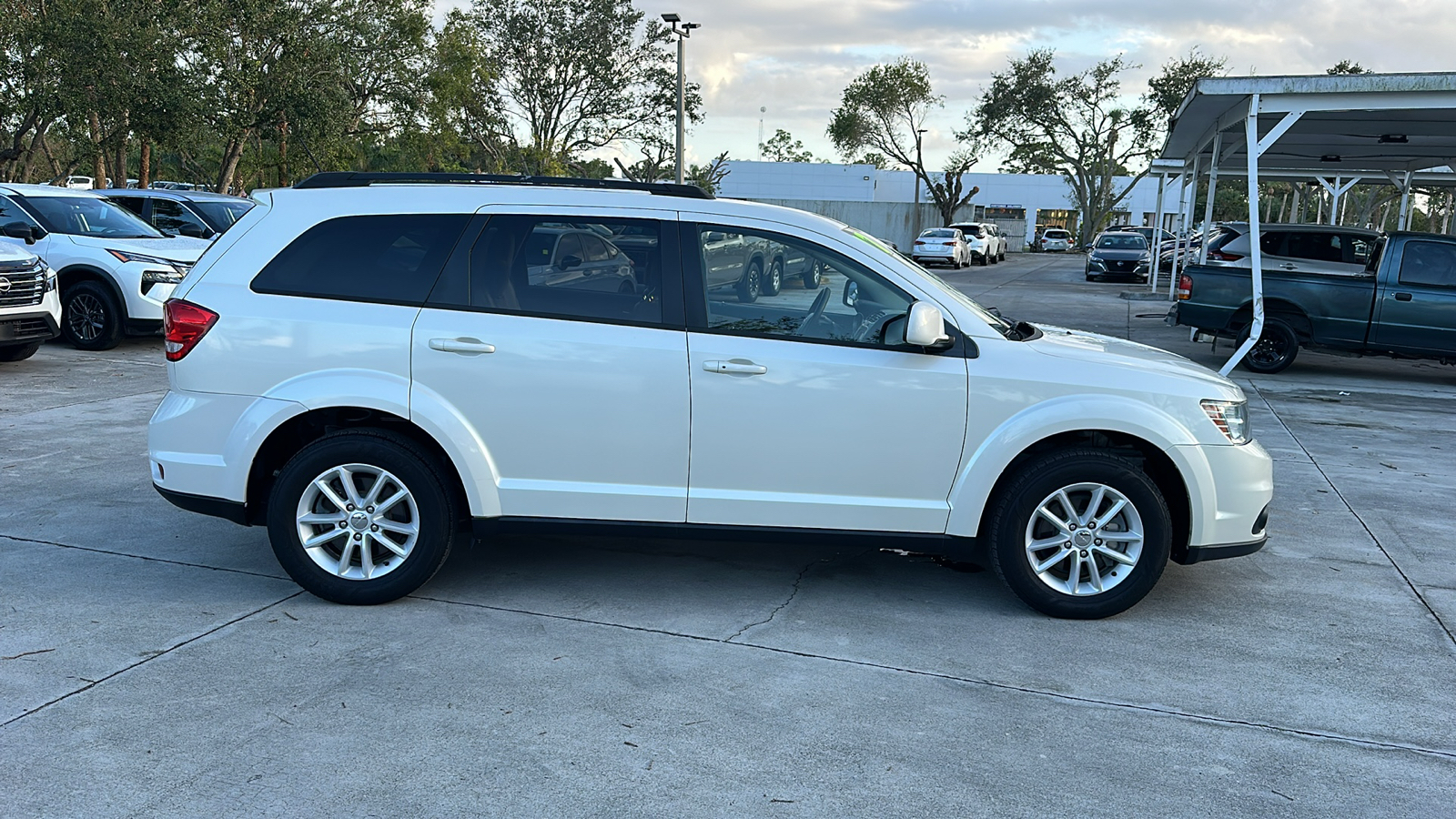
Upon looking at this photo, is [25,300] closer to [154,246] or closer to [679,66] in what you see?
[154,246]

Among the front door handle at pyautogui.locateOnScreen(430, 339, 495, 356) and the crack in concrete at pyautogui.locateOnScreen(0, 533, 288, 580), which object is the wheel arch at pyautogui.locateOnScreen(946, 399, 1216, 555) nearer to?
the front door handle at pyautogui.locateOnScreen(430, 339, 495, 356)

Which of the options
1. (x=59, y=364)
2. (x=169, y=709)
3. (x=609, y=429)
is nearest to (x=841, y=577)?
(x=609, y=429)

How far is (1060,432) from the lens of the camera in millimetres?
4711

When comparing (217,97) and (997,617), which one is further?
(217,97)

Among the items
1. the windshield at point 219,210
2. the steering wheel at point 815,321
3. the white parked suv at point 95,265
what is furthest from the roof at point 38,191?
the steering wheel at point 815,321

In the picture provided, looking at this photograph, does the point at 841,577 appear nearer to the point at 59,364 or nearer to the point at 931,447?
the point at 931,447

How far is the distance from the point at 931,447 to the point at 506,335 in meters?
1.83

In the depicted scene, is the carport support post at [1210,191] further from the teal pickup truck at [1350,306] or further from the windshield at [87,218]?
the windshield at [87,218]

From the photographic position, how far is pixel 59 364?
11.3 metres

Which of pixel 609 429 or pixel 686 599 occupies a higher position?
pixel 609 429

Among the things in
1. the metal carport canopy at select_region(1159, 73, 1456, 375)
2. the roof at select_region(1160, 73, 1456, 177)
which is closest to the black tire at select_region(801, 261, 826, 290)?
the metal carport canopy at select_region(1159, 73, 1456, 375)

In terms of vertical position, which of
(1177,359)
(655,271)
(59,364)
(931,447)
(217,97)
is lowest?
(59,364)

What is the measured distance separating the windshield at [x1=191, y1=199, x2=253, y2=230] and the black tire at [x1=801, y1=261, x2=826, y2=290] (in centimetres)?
1284

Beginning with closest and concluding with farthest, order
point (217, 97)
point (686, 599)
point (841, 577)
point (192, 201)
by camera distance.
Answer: point (686, 599) < point (841, 577) < point (192, 201) < point (217, 97)
